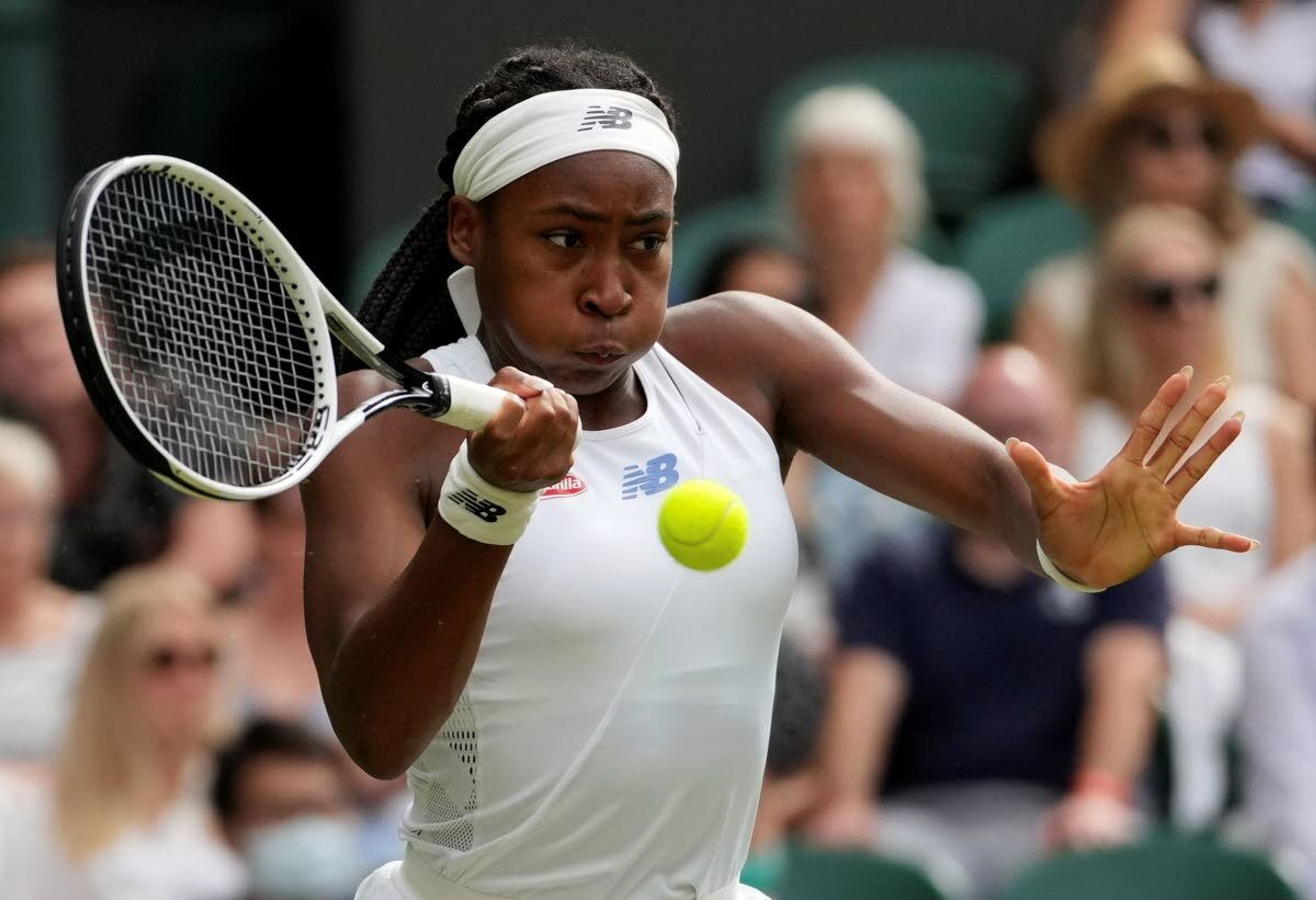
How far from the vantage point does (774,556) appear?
307 centimetres

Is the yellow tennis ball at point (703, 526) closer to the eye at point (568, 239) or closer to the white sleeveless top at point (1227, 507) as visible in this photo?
the eye at point (568, 239)

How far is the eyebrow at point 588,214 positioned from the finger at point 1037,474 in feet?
1.70

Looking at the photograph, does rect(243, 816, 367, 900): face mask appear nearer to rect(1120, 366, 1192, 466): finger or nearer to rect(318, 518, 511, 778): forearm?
rect(318, 518, 511, 778): forearm

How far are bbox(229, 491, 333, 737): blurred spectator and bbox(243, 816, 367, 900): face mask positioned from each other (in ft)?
1.13

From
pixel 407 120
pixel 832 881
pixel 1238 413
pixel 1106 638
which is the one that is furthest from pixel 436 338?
pixel 407 120

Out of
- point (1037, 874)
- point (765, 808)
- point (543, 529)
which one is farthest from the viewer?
point (765, 808)

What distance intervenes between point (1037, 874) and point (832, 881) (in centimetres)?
46

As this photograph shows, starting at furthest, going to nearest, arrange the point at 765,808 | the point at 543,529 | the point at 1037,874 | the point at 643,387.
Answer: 1. the point at 765,808
2. the point at 1037,874
3. the point at 643,387
4. the point at 543,529

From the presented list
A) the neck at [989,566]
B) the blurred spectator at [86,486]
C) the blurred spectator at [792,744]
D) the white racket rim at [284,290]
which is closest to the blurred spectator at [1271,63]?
the neck at [989,566]

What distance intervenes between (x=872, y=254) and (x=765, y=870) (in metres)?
2.49

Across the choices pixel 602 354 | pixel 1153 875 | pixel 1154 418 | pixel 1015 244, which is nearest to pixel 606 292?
pixel 602 354

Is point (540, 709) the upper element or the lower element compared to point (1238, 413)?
lower

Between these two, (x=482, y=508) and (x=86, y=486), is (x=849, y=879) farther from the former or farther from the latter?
(x=482, y=508)

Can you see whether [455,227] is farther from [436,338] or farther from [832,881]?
[832,881]
